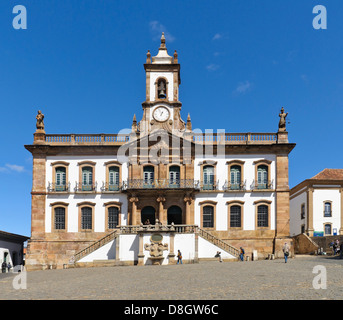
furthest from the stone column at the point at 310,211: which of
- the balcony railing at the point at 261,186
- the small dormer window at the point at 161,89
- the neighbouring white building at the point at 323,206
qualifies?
the small dormer window at the point at 161,89

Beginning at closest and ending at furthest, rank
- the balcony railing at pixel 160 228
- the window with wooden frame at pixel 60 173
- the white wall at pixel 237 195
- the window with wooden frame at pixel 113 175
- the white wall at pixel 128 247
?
the balcony railing at pixel 160 228 → the white wall at pixel 128 247 → the white wall at pixel 237 195 → the window with wooden frame at pixel 113 175 → the window with wooden frame at pixel 60 173

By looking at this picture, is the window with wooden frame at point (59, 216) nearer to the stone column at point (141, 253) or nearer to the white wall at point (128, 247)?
the white wall at point (128, 247)

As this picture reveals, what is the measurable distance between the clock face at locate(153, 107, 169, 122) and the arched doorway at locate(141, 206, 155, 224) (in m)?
7.19

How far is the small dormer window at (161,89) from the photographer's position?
4082 centimetres

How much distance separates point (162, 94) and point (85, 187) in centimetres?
984

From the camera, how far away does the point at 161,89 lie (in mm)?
40844

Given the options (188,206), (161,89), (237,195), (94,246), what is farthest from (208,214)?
(161,89)

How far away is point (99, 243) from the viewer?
3503cm

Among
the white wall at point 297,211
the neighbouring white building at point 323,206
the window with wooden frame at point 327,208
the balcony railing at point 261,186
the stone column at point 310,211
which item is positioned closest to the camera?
the balcony railing at point 261,186

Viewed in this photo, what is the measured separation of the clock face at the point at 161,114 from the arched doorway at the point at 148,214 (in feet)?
23.6

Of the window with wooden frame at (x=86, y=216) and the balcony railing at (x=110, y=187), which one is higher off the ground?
the balcony railing at (x=110, y=187)

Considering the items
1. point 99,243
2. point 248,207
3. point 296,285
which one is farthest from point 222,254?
point 296,285

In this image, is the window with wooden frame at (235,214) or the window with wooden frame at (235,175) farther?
the window with wooden frame at (235,175)
